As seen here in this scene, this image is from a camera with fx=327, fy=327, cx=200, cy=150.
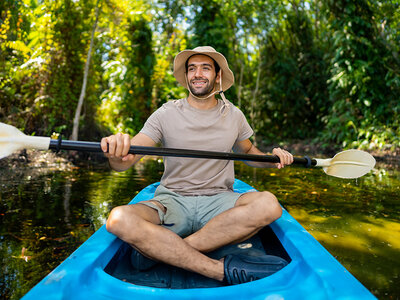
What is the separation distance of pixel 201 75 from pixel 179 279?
1315 millimetres

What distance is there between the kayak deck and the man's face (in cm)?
102

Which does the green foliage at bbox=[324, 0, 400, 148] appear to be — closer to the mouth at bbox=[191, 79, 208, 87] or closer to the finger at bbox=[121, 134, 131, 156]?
the mouth at bbox=[191, 79, 208, 87]

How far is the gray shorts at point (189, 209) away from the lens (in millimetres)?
1805

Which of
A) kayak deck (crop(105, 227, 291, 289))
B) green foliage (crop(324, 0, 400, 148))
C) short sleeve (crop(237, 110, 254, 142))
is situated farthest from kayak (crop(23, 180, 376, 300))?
green foliage (crop(324, 0, 400, 148))

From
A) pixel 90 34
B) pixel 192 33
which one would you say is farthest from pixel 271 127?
pixel 90 34

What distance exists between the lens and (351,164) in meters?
2.50

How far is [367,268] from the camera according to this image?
203 centimetres

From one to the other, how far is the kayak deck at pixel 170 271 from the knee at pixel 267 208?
191 millimetres

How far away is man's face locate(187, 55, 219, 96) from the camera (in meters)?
2.20

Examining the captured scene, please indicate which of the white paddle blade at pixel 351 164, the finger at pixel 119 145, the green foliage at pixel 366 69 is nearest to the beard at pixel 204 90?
the finger at pixel 119 145

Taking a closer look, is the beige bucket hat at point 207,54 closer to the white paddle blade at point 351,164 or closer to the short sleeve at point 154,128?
the short sleeve at point 154,128

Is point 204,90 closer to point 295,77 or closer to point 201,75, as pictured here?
point 201,75

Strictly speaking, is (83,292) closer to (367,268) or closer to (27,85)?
(367,268)

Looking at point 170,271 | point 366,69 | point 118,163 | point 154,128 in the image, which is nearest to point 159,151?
point 118,163
